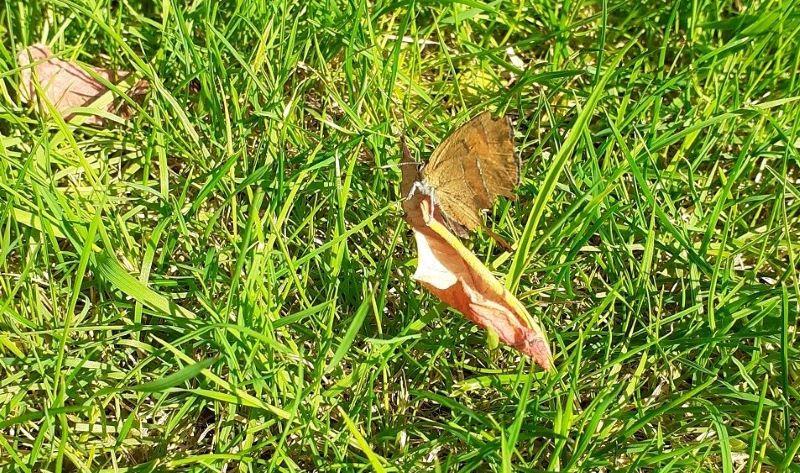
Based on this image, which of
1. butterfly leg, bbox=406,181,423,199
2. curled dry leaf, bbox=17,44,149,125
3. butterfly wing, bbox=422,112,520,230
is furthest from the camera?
curled dry leaf, bbox=17,44,149,125

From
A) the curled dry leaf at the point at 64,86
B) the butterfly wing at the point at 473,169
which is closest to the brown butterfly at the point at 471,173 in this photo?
the butterfly wing at the point at 473,169

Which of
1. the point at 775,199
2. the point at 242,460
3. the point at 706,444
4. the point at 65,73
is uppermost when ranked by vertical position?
the point at 65,73

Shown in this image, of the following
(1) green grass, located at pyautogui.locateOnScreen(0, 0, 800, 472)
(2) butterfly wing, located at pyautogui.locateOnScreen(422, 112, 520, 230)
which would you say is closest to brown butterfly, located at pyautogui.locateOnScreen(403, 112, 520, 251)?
(2) butterfly wing, located at pyautogui.locateOnScreen(422, 112, 520, 230)

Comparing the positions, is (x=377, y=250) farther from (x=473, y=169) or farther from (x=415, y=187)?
(x=473, y=169)

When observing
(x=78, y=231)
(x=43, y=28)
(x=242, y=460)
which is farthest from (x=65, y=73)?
(x=242, y=460)

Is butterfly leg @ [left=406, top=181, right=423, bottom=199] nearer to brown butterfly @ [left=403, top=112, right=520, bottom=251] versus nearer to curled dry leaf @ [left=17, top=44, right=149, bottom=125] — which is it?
brown butterfly @ [left=403, top=112, right=520, bottom=251]

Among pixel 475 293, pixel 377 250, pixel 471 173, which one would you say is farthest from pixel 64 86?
pixel 475 293

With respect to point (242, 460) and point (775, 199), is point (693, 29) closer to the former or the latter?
point (775, 199)
